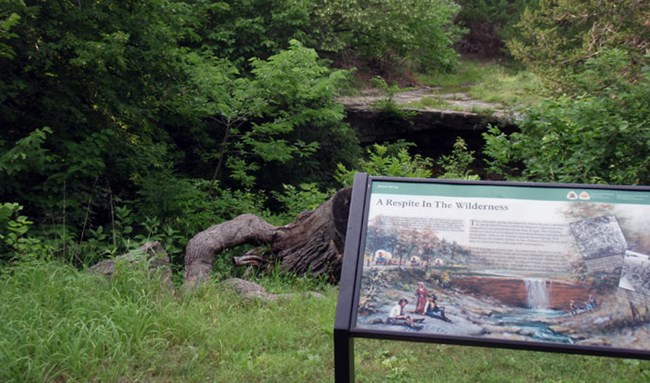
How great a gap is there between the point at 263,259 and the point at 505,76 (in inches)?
738

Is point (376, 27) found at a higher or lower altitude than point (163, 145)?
higher

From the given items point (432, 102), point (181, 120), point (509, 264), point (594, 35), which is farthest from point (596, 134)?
point (432, 102)

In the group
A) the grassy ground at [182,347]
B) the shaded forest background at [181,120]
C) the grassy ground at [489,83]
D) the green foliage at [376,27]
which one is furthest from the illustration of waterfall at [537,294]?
the grassy ground at [489,83]

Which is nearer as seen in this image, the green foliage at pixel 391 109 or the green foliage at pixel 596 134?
the green foliage at pixel 596 134

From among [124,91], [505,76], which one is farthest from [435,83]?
[124,91]

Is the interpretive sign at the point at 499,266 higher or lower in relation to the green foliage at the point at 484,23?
lower

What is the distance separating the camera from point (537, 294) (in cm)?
255

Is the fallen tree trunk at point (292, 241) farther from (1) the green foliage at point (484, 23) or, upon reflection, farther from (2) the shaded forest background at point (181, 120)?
(1) the green foliage at point (484, 23)

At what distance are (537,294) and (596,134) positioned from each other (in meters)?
4.06

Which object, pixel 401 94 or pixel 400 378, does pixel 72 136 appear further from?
pixel 401 94

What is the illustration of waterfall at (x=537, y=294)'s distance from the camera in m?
2.52

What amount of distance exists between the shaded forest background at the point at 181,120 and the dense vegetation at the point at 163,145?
0.03 m

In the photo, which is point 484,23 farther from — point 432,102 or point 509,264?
point 509,264

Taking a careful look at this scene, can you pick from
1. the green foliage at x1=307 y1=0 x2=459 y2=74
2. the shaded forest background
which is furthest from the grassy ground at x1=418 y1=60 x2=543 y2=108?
the shaded forest background
